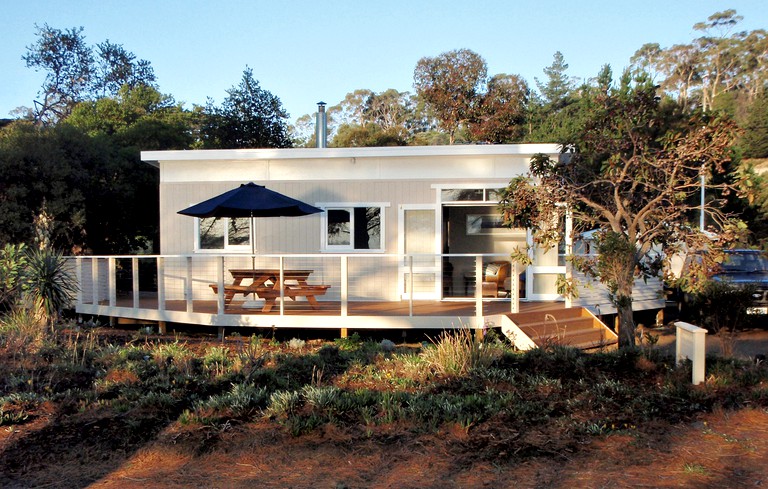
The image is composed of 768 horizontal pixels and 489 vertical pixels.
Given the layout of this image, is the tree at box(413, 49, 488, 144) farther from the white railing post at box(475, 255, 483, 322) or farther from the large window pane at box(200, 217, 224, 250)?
the white railing post at box(475, 255, 483, 322)

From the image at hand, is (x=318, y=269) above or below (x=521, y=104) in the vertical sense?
below

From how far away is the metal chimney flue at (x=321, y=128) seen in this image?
45.0 ft

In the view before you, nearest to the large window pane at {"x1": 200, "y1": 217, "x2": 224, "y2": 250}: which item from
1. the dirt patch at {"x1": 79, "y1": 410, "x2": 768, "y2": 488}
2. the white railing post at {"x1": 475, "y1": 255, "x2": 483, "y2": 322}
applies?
the white railing post at {"x1": 475, "y1": 255, "x2": 483, "y2": 322}

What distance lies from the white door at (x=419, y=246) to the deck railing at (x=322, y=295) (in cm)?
2

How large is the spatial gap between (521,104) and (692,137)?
25049mm

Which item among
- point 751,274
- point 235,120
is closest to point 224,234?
point 751,274

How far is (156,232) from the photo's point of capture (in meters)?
20.5

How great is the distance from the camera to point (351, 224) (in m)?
12.4

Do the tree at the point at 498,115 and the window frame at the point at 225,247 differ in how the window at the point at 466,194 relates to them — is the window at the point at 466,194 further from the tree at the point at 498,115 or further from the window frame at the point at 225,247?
the tree at the point at 498,115

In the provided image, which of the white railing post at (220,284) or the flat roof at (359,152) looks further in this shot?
the flat roof at (359,152)

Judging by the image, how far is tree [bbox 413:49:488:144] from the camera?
96.9ft

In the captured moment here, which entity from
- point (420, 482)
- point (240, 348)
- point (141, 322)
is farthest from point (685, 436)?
point (141, 322)

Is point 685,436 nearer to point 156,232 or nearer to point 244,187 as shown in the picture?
point 244,187

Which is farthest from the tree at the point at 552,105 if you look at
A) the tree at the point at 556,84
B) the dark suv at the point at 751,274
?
the dark suv at the point at 751,274
